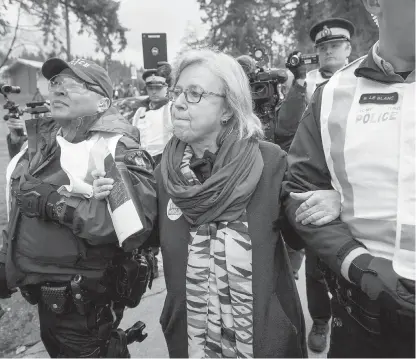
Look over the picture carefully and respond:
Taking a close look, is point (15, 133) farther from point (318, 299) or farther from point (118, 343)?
point (318, 299)

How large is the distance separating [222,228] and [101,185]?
0.63 meters

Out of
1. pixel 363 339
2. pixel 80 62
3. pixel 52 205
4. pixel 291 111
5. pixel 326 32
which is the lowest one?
pixel 363 339

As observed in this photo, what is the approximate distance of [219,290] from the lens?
1.80 metres

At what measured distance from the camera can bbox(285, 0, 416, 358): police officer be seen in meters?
1.29

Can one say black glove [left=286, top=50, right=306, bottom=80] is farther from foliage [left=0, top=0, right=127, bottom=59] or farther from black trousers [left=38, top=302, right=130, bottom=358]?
foliage [left=0, top=0, right=127, bottom=59]

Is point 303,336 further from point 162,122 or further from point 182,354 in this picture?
point 162,122

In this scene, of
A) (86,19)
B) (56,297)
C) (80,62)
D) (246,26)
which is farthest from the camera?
(246,26)

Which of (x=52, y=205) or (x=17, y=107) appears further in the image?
(x=17, y=107)

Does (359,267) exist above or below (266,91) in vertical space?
below

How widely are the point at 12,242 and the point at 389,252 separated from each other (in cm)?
191

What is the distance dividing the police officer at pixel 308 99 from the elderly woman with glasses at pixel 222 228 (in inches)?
41.0

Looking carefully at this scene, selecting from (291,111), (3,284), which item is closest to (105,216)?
(3,284)

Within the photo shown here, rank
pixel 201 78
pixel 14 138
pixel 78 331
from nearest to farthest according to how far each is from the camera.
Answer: pixel 201 78 < pixel 78 331 < pixel 14 138

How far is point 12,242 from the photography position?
2.29 meters
